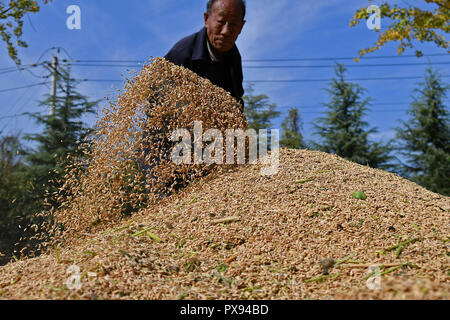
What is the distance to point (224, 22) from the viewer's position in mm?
5176

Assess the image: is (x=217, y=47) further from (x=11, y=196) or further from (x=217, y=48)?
(x=11, y=196)

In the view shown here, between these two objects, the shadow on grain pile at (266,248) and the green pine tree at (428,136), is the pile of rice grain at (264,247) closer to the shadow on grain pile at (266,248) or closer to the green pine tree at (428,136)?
the shadow on grain pile at (266,248)

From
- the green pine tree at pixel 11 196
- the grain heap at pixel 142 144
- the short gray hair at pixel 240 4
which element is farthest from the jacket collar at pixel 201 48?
the green pine tree at pixel 11 196

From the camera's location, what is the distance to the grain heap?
14.7 feet

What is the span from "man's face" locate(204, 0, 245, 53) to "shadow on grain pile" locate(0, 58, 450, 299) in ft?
6.87

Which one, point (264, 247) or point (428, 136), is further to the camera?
point (428, 136)

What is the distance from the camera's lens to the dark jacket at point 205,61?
5391 mm

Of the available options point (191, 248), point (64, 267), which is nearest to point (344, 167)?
point (191, 248)

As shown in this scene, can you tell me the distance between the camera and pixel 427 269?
265 centimetres

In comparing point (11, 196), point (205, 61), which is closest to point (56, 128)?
point (11, 196)

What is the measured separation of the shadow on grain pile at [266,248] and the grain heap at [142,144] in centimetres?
21

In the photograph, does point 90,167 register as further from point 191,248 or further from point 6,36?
point 6,36

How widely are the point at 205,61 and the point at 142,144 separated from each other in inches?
68.3
